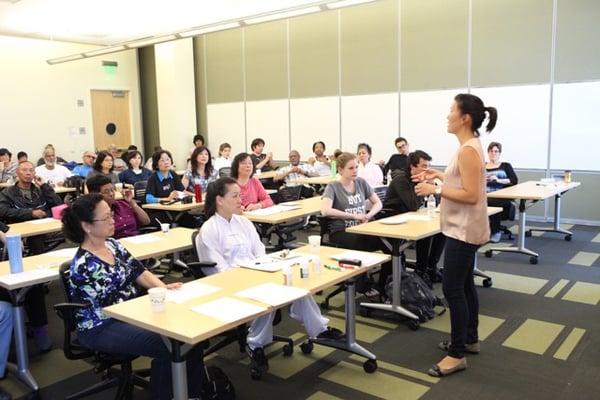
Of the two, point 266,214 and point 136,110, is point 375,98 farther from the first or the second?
point 136,110

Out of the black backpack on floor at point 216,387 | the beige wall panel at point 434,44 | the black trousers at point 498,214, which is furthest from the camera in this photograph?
the beige wall panel at point 434,44

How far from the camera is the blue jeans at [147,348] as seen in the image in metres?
2.39

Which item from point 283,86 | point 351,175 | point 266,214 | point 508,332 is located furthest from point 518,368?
point 283,86

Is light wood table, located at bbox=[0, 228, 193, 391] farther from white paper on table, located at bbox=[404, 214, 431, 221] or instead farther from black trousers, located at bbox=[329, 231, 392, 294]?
white paper on table, located at bbox=[404, 214, 431, 221]

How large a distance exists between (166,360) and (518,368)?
7.02 feet

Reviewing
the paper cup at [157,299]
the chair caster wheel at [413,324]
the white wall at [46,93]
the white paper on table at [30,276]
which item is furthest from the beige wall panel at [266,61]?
the paper cup at [157,299]

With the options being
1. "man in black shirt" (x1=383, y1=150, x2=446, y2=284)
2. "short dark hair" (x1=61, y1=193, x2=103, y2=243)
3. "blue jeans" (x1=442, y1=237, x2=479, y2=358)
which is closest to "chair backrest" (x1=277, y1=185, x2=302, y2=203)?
"man in black shirt" (x1=383, y1=150, x2=446, y2=284)

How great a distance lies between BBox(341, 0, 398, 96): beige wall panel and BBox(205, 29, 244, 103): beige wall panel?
2599mm

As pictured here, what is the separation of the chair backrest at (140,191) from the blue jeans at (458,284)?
4.00 metres

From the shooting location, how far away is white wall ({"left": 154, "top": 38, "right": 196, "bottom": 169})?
11.1 metres

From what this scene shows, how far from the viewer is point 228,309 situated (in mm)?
2270

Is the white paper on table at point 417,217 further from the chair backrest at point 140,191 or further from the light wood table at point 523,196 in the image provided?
the chair backrest at point 140,191

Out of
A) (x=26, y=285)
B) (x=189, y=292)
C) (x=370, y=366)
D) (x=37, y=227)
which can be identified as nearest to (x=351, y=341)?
(x=370, y=366)

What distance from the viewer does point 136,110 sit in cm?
1208
